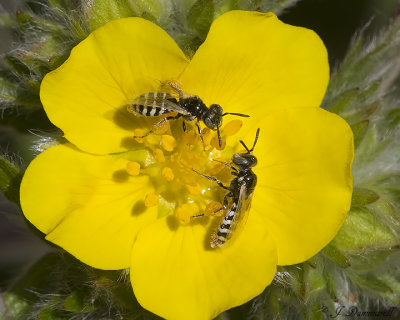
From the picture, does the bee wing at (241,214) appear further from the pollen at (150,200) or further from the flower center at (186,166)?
the pollen at (150,200)


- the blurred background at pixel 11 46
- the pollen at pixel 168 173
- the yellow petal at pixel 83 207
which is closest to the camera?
the yellow petal at pixel 83 207

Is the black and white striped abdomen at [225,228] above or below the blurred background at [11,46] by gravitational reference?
above

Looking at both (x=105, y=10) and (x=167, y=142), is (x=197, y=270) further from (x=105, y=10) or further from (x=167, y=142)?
(x=105, y=10)

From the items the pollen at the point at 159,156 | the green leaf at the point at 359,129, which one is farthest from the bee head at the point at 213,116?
the green leaf at the point at 359,129

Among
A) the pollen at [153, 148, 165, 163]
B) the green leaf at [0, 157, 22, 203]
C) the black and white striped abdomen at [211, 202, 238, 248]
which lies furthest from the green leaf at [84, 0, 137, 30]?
the black and white striped abdomen at [211, 202, 238, 248]

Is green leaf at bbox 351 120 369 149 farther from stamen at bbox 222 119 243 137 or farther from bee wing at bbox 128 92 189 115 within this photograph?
bee wing at bbox 128 92 189 115

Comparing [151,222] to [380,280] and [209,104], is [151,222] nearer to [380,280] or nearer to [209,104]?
[209,104]
